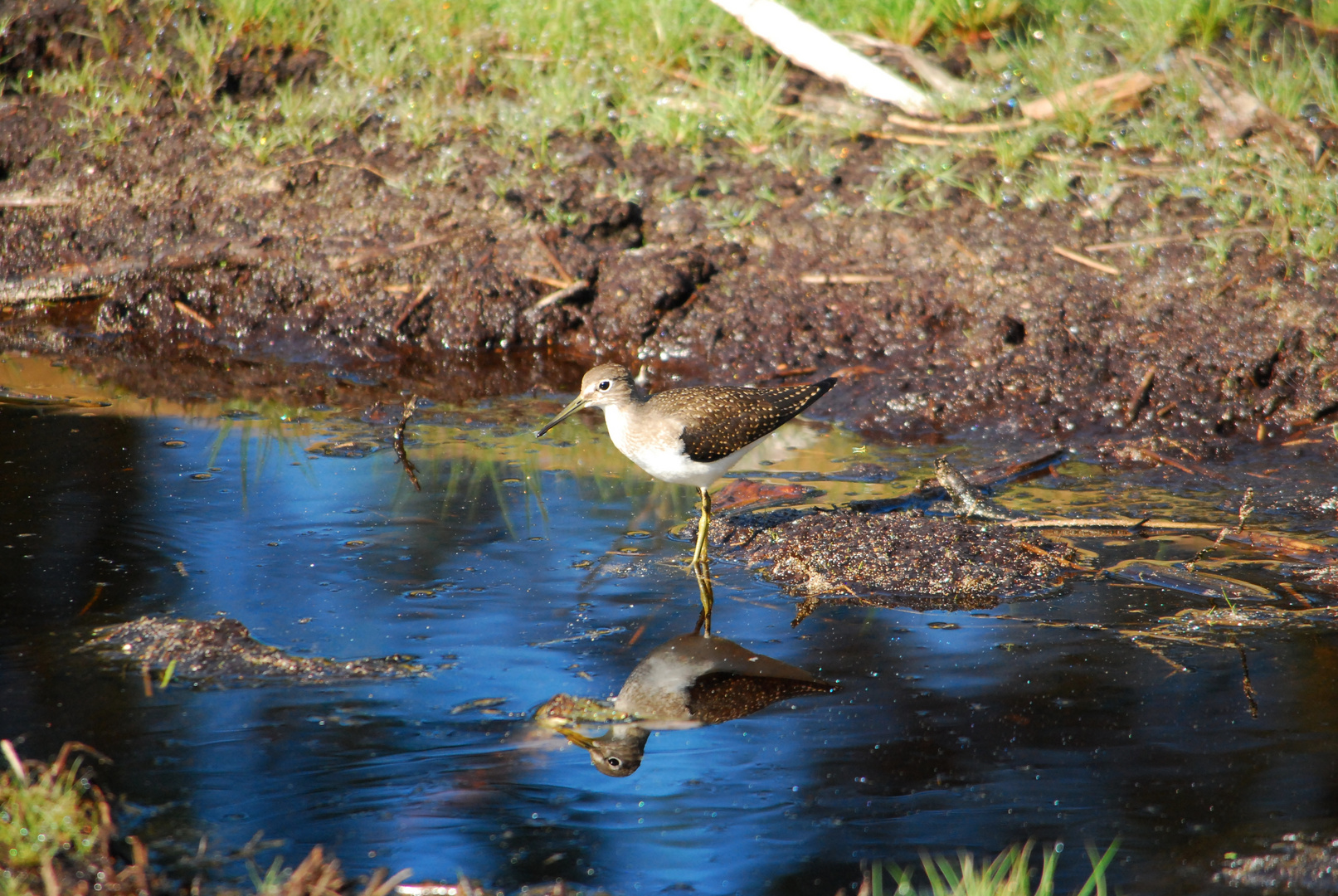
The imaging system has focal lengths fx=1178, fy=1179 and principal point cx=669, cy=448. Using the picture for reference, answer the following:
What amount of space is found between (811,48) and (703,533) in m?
5.05

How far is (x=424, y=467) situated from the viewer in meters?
6.28

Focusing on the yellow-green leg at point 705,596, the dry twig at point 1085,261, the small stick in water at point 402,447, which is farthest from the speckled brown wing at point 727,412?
the dry twig at point 1085,261

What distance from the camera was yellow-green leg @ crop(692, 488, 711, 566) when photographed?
5293 mm

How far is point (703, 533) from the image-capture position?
530 cm

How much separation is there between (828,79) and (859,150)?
94cm

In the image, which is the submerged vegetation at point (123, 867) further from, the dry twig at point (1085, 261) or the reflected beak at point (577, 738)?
the dry twig at point (1085, 261)

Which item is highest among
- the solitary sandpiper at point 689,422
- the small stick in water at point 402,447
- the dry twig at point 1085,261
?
the dry twig at point 1085,261

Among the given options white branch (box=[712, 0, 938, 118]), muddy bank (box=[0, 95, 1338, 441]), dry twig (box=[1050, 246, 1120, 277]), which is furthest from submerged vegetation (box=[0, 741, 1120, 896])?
white branch (box=[712, 0, 938, 118])

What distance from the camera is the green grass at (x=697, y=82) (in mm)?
7871

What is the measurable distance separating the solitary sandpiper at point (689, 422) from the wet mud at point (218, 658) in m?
1.52

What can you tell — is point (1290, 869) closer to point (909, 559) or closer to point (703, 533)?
point (909, 559)

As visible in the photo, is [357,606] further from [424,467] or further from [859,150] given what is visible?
[859,150]

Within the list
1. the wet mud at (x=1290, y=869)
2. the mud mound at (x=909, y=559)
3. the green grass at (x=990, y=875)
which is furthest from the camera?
the mud mound at (x=909, y=559)

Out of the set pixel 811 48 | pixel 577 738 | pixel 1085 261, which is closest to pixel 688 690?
pixel 577 738
